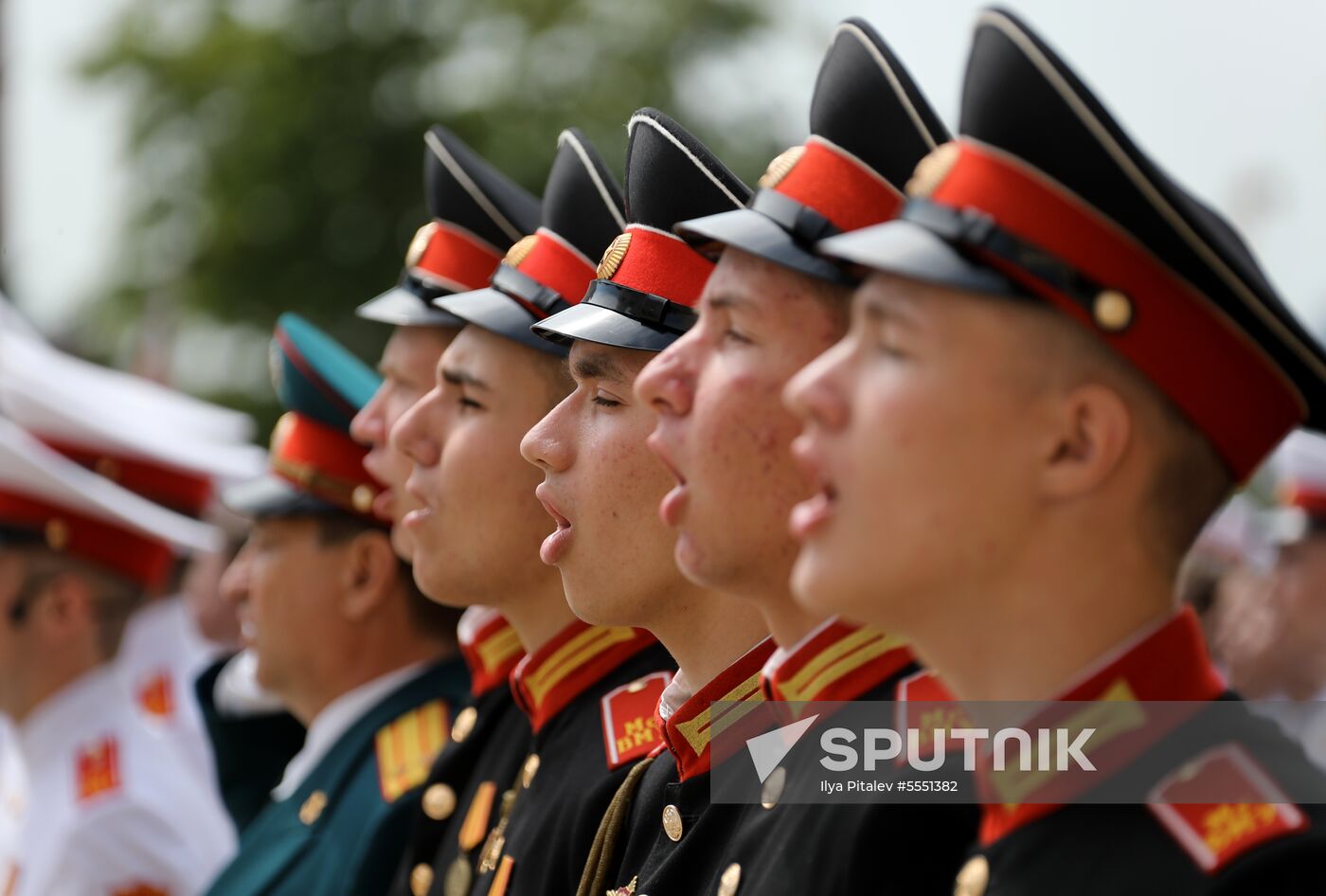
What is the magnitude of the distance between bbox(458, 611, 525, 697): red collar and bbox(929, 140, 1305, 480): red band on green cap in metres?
2.84

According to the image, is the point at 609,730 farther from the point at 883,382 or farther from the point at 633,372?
the point at 883,382

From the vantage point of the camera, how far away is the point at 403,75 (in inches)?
1024

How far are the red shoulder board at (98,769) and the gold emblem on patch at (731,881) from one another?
3851 millimetres

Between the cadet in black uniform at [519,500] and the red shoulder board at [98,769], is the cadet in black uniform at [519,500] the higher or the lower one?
the higher one

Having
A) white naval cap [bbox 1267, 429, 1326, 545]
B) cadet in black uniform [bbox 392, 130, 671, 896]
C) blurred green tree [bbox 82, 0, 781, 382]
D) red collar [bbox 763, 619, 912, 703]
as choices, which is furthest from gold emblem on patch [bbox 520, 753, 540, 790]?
blurred green tree [bbox 82, 0, 781, 382]

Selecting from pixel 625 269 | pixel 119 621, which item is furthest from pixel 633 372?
pixel 119 621

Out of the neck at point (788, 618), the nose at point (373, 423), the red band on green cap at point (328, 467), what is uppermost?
the neck at point (788, 618)

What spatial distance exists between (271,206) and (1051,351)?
932 inches

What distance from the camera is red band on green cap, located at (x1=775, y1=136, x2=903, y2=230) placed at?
9.48 ft

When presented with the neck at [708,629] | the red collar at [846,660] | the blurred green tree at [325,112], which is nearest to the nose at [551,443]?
the neck at [708,629]

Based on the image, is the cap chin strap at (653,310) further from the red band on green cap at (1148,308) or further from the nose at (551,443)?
the red band on green cap at (1148,308)

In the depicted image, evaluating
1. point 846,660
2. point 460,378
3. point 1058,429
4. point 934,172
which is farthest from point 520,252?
point 1058,429

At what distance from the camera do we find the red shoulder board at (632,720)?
3.96m

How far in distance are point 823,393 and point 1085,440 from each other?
33 cm
